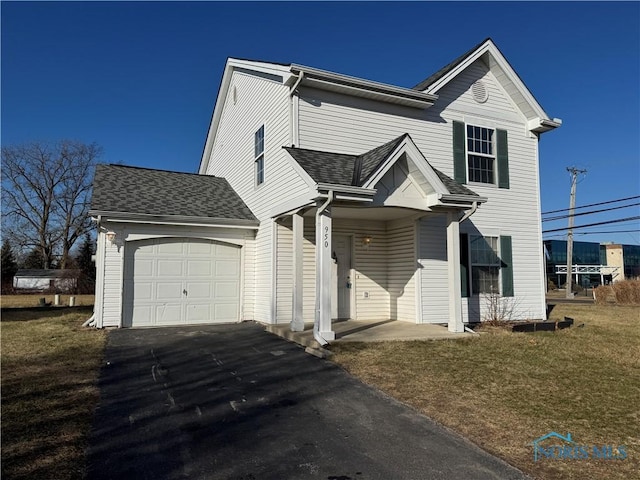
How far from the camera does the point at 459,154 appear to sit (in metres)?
11.9

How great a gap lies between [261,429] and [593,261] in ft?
219

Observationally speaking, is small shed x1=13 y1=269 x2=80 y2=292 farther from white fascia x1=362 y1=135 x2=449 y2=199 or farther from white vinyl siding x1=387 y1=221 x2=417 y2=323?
white fascia x1=362 y1=135 x2=449 y2=199

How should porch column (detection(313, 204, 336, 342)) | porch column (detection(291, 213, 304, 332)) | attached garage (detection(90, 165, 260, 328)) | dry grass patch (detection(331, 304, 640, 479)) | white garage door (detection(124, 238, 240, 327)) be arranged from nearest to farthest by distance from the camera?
dry grass patch (detection(331, 304, 640, 479)) < porch column (detection(313, 204, 336, 342)) < porch column (detection(291, 213, 304, 332)) < attached garage (detection(90, 165, 260, 328)) < white garage door (detection(124, 238, 240, 327))

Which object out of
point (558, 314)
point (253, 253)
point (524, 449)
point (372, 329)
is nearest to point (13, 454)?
point (524, 449)

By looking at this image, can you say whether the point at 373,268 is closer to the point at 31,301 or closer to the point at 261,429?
the point at 261,429

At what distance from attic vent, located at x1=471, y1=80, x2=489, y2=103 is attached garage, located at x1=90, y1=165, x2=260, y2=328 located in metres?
7.19

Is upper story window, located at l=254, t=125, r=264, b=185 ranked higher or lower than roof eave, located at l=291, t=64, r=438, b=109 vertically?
lower

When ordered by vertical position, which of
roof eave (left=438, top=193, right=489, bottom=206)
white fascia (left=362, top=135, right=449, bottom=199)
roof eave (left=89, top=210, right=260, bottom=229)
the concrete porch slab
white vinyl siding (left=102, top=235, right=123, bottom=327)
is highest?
white fascia (left=362, top=135, right=449, bottom=199)

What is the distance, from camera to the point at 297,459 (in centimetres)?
354

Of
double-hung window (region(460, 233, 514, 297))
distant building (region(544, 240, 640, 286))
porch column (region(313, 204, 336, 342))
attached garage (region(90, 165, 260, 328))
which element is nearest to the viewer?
porch column (region(313, 204, 336, 342))

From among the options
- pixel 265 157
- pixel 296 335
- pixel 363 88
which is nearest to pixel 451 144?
pixel 363 88

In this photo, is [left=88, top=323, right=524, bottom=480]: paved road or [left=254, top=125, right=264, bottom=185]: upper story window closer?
[left=88, top=323, right=524, bottom=480]: paved road

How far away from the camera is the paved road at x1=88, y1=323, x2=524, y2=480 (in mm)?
3365

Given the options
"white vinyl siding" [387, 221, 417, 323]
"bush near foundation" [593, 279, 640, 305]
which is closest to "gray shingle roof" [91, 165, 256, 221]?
"white vinyl siding" [387, 221, 417, 323]
